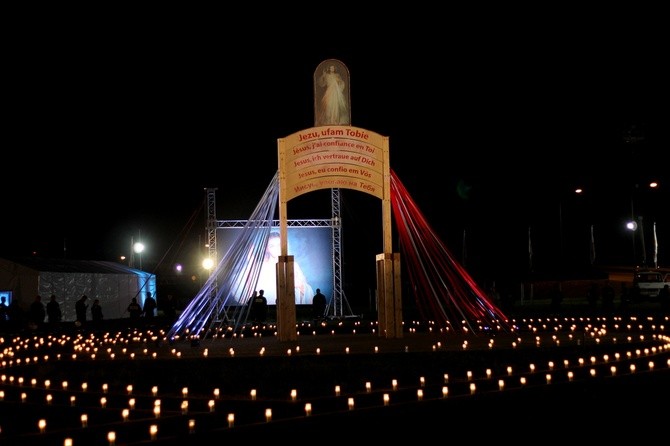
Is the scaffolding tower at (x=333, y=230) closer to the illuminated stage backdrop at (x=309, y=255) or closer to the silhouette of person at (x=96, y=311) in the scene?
the illuminated stage backdrop at (x=309, y=255)

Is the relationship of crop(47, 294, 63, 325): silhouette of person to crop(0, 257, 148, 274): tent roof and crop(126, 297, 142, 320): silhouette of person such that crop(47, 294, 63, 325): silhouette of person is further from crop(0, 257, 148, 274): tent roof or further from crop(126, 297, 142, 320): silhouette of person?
crop(0, 257, 148, 274): tent roof

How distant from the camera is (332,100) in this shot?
16719mm

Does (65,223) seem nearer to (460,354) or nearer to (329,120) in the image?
(329,120)

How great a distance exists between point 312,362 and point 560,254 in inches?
1721

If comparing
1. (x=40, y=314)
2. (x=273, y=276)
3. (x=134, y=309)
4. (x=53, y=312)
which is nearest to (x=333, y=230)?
(x=273, y=276)

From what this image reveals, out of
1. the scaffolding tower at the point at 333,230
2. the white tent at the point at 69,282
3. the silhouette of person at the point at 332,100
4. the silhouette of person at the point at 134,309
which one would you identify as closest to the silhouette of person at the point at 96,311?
the silhouette of person at the point at 134,309

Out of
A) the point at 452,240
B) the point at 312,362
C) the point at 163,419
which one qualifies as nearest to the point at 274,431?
the point at 163,419

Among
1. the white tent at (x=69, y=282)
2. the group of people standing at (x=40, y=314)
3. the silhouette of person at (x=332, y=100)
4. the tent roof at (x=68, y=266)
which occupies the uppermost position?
the silhouette of person at (x=332, y=100)

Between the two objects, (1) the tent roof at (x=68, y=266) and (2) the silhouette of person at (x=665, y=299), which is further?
(1) the tent roof at (x=68, y=266)

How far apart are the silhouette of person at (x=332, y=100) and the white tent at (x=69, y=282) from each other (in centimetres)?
901

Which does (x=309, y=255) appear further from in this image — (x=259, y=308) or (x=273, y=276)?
(x=259, y=308)

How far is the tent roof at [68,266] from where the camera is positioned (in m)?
26.4

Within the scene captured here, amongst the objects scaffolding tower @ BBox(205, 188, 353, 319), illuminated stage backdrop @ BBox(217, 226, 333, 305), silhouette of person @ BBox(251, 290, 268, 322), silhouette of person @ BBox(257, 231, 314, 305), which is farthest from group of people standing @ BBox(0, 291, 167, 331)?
illuminated stage backdrop @ BBox(217, 226, 333, 305)

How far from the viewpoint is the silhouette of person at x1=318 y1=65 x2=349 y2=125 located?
16688 millimetres
